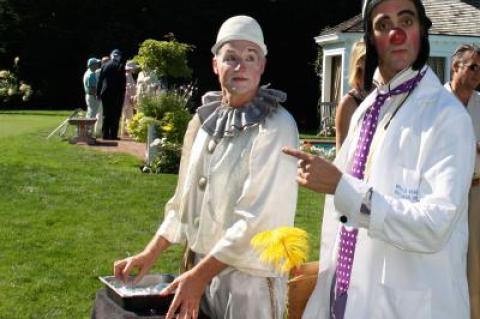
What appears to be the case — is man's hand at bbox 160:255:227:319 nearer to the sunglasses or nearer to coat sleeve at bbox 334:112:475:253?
coat sleeve at bbox 334:112:475:253

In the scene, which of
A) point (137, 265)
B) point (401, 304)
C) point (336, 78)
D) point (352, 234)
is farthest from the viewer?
point (336, 78)

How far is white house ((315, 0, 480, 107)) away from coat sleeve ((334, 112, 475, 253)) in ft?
60.8

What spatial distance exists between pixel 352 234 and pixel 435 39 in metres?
19.9

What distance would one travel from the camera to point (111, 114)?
16.6 meters

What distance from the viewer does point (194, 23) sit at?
33062 millimetres

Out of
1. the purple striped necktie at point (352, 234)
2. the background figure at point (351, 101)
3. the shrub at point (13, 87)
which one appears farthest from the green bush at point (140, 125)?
the shrub at point (13, 87)

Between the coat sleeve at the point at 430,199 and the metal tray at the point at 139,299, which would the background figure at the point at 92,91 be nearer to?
the metal tray at the point at 139,299

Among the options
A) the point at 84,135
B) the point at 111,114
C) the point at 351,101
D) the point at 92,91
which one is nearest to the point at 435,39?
the point at 92,91

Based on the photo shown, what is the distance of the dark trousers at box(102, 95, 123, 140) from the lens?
652 inches

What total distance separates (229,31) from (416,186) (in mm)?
1048

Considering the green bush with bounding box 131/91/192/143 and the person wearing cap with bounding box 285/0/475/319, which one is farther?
the green bush with bounding box 131/91/192/143

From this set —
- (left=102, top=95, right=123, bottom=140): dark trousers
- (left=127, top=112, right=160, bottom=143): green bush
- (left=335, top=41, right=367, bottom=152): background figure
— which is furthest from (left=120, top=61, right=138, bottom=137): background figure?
(left=335, top=41, right=367, bottom=152): background figure

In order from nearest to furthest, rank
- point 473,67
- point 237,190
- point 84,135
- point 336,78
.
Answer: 1. point 237,190
2. point 473,67
3. point 84,135
4. point 336,78

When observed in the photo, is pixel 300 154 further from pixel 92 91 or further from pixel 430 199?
pixel 92 91
